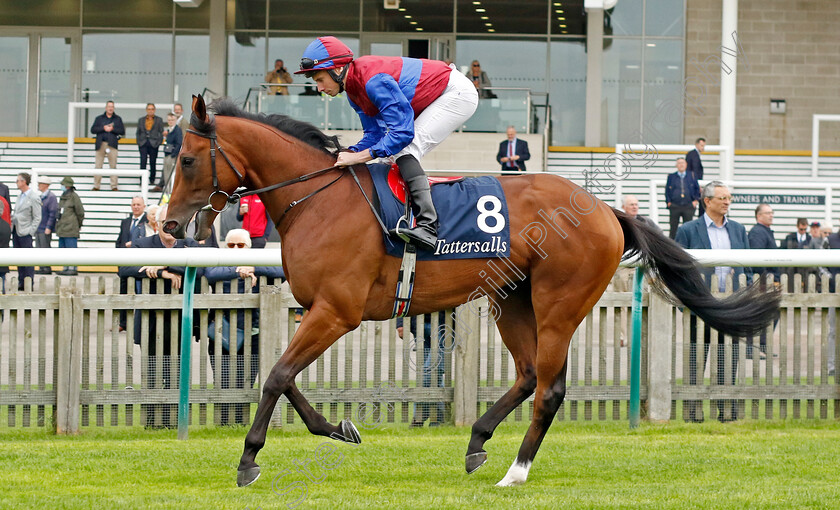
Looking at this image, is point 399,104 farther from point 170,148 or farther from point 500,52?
point 500,52

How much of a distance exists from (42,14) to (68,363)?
2119 centimetres

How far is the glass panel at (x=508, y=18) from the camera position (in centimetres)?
2450

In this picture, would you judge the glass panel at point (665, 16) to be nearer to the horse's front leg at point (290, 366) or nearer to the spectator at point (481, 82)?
the spectator at point (481, 82)

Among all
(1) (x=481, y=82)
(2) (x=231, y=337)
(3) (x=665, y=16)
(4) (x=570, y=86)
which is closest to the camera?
(2) (x=231, y=337)

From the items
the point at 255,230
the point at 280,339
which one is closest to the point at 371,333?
the point at 280,339

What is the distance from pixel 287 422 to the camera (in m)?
6.46

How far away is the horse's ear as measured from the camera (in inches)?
183

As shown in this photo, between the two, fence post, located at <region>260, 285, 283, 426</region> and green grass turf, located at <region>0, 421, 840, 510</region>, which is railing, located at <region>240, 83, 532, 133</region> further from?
green grass turf, located at <region>0, 421, 840, 510</region>

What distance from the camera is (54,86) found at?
25.0 meters

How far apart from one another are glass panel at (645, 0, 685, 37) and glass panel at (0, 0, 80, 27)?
14.3 metres

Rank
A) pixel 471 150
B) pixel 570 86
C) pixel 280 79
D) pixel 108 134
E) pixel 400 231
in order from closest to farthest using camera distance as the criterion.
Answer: pixel 400 231 → pixel 471 150 → pixel 108 134 → pixel 280 79 → pixel 570 86

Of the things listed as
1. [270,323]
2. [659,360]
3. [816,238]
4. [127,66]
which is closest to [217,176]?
[270,323]

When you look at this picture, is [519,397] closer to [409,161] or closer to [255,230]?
[409,161]

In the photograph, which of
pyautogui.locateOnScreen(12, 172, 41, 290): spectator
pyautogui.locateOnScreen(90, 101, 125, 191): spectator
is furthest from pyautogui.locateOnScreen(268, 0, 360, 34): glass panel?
pyautogui.locateOnScreen(12, 172, 41, 290): spectator
